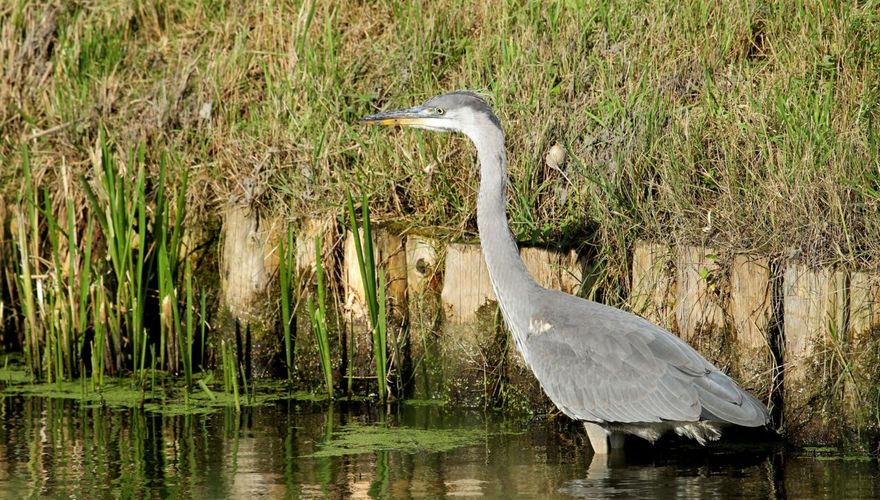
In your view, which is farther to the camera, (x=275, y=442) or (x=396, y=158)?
(x=396, y=158)

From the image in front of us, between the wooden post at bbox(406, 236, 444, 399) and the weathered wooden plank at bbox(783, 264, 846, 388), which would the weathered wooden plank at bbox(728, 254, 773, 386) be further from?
the wooden post at bbox(406, 236, 444, 399)

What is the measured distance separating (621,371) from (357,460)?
1.30 m

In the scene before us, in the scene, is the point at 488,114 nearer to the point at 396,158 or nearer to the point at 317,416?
the point at 396,158

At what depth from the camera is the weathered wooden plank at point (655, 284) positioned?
20.3 ft

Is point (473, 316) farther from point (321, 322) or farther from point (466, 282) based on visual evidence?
point (321, 322)

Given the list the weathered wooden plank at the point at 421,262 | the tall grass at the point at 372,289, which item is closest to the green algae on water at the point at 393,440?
the tall grass at the point at 372,289

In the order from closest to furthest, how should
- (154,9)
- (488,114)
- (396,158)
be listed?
1. (488,114)
2. (396,158)
3. (154,9)

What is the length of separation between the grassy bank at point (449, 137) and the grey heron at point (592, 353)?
0.68 metres

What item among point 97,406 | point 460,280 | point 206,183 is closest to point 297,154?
point 206,183

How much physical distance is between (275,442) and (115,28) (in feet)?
14.0

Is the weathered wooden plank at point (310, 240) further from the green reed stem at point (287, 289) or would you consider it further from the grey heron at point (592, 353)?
the grey heron at point (592, 353)

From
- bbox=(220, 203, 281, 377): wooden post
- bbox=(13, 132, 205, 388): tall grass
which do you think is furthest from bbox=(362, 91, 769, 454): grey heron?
bbox=(13, 132, 205, 388): tall grass

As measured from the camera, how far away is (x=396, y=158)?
708 cm

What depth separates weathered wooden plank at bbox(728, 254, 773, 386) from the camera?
5859 mm
